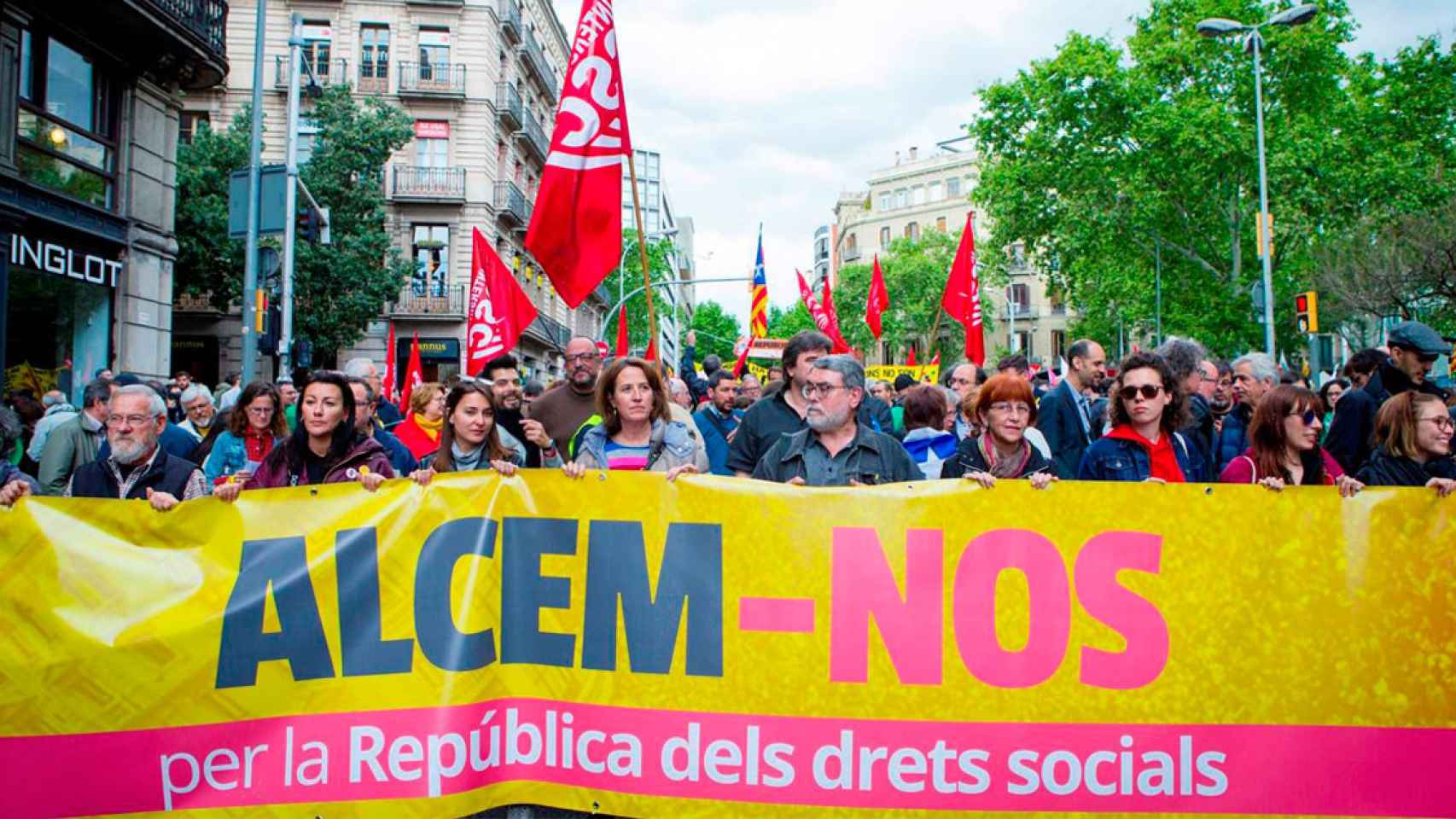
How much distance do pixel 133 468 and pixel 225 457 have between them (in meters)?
1.77

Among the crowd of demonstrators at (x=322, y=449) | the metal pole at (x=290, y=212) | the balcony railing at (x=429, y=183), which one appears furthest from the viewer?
the balcony railing at (x=429, y=183)

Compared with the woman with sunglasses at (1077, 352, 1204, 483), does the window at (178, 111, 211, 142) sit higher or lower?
higher

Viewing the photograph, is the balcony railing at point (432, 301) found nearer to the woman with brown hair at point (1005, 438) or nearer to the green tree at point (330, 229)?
the green tree at point (330, 229)

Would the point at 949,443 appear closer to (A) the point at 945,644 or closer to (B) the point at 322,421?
(A) the point at 945,644

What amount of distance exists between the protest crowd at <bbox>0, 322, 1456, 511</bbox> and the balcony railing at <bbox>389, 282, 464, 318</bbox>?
2953cm

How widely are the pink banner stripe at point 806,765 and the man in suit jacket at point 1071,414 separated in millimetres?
2278

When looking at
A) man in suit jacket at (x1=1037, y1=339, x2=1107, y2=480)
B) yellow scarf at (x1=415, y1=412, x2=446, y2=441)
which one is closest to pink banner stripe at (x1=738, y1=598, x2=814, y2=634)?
man in suit jacket at (x1=1037, y1=339, x2=1107, y2=480)

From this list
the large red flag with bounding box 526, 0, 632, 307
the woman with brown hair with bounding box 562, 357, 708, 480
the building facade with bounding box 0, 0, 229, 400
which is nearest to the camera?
the woman with brown hair with bounding box 562, 357, 708, 480

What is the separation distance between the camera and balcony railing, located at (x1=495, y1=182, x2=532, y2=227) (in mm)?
37531

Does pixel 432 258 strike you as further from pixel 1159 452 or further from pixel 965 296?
pixel 1159 452

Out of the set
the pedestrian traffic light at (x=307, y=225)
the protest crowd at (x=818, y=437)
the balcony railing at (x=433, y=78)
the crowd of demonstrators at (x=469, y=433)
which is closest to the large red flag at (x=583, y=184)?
the protest crowd at (x=818, y=437)

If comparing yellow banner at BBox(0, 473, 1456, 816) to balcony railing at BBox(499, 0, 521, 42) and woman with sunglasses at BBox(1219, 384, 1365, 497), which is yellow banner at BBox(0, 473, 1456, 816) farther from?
balcony railing at BBox(499, 0, 521, 42)

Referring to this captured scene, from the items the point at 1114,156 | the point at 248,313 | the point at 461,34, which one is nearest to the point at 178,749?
the point at 248,313

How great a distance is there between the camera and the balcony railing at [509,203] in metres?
37.5
